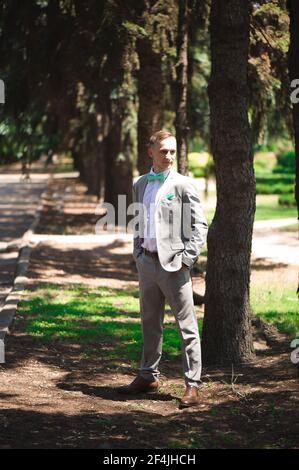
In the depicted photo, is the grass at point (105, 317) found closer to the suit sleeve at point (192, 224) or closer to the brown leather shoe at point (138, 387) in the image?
the brown leather shoe at point (138, 387)

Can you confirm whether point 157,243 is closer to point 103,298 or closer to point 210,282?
point 210,282

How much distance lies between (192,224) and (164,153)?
0.57 meters

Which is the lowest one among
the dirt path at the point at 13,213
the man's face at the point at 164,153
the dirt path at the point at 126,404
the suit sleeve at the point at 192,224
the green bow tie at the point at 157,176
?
the dirt path at the point at 13,213

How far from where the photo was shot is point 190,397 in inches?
278

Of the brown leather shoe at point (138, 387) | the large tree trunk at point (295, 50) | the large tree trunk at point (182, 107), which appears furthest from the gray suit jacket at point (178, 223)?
the large tree trunk at point (182, 107)

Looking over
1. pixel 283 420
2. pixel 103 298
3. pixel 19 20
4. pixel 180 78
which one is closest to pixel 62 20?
pixel 19 20

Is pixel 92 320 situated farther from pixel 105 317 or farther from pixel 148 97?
pixel 148 97

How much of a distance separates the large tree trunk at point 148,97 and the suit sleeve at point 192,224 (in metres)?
9.18

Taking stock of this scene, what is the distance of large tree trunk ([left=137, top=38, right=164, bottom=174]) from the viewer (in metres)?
Result: 16.2

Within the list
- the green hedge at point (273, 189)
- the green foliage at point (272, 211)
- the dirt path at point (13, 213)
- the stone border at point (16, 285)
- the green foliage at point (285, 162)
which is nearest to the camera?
the stone border at point (16, 285)

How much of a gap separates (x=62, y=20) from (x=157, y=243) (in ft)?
33.0

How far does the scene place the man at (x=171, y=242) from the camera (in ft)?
23.0

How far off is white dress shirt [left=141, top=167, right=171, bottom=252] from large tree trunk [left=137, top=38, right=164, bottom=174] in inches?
357

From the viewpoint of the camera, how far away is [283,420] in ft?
21.6
